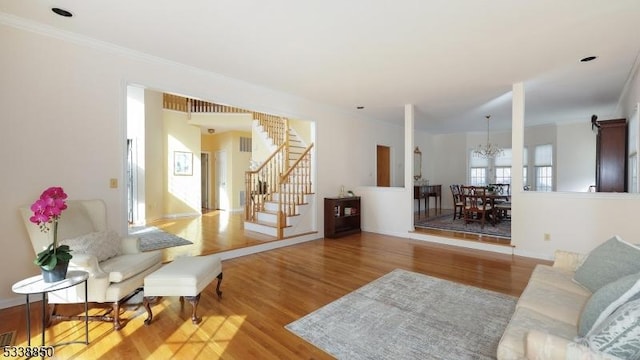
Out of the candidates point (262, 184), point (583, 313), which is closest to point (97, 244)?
point (583, 313)

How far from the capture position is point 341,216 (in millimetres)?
6035

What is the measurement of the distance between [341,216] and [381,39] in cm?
376

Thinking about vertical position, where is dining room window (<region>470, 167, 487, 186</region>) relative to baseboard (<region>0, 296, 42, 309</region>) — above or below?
above

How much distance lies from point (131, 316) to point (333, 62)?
3481mm

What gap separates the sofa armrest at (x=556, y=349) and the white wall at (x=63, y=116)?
389 cm

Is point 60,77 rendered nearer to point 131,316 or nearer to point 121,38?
point 121,38

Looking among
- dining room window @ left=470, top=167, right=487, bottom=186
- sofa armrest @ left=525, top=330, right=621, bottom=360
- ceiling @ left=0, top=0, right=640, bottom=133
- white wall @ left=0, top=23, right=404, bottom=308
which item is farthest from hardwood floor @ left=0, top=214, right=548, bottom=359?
dining room window @ left=470, top=167, right=487, bottom=186

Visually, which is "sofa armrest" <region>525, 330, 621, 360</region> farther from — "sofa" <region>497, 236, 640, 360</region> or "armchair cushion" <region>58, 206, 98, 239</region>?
"armchair cushion" <region>58, 206, 98, 239</region>

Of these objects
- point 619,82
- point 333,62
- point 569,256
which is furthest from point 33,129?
point 619,82

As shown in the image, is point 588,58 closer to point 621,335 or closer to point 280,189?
point 621,335

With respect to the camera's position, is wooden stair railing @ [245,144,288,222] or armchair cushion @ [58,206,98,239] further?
wooden stair railing @ [245,144,288,222]

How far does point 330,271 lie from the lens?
147 inches

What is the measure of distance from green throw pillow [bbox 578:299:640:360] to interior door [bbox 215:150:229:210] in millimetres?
9162

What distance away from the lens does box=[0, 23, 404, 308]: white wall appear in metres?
2.72
